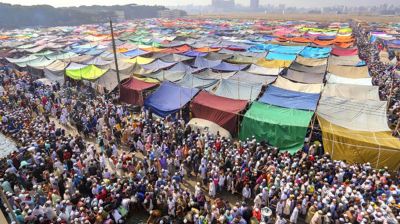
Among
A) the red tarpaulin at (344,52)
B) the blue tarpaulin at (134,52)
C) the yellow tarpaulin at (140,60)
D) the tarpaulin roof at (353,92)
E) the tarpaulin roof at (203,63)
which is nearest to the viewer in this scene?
the tarpaulin roof at (353,92)

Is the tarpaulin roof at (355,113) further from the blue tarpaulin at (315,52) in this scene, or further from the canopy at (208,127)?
the blue tarpaulin at (315,52)

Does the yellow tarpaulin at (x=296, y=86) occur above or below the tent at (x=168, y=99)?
above

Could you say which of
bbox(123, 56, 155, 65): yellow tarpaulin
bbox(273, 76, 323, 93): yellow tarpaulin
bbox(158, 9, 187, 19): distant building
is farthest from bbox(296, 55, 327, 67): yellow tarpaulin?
bbox(158, 9, 187, 19): distant building

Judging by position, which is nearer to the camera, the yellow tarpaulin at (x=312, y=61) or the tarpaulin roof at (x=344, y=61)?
the tarpaulin roof at (x=344, y=61)

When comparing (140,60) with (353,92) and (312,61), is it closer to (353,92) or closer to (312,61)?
(312,61)

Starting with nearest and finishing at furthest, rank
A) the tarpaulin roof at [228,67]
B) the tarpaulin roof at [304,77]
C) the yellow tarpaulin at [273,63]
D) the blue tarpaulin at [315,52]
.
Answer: the tarpaulin roof at [304,77] → the tarpaulin roof at [228,67] → the yellow tarpaulin at [273,63] → the blue tarpaulin at [315,52]

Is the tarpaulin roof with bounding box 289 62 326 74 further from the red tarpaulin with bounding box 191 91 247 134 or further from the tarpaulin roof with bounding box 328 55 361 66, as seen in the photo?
the red tarpaulin with bounding box 191 91 247 134

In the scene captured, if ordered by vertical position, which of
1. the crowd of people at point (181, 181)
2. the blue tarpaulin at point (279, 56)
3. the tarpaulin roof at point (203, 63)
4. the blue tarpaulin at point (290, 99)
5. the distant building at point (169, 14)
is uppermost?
the distant building at point (169, 14)

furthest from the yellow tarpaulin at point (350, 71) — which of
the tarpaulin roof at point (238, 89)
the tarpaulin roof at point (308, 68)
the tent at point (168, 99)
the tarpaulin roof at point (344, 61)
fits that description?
the tent at point (168, 99)
